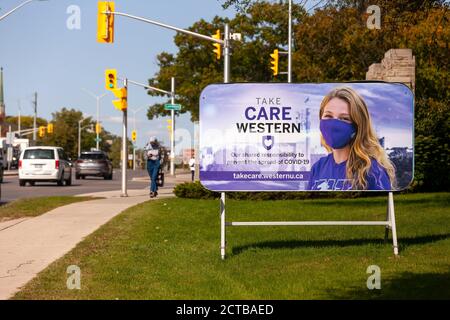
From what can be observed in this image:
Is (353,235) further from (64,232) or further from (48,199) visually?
(48,199)

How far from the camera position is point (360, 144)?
33.3 ft

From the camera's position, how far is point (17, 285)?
8039 millimetres

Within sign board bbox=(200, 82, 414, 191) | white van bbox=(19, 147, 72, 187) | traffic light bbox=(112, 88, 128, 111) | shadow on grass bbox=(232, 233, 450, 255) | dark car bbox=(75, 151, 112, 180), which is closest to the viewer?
sign board bbox=(200, 82, 414, 191)

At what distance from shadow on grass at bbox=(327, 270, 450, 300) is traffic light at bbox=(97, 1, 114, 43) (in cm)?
1662

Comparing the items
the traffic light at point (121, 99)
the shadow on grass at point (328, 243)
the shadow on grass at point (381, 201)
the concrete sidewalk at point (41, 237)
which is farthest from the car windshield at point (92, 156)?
the shadow on grass at point (328, 243)

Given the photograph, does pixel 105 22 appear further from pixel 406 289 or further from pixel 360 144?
pixel 406 289

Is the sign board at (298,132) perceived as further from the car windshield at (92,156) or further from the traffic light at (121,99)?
the car windshield at (92,156)

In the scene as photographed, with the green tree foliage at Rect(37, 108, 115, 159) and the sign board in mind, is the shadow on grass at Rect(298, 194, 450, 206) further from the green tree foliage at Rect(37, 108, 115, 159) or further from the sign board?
the green tree foliage at Rect(37, 108, 115, 159)

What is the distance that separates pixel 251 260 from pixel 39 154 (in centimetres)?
2499

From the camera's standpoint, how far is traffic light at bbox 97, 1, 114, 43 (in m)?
23.1

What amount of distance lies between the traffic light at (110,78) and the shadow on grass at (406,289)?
1986 cm

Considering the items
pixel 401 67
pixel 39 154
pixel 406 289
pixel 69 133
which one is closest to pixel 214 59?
pixel 39 154

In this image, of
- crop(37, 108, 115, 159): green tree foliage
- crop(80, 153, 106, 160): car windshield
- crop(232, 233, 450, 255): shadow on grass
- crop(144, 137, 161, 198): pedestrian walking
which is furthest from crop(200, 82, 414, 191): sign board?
crop(37, 108, 115, 159): green tree foliage

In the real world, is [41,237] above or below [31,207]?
below
